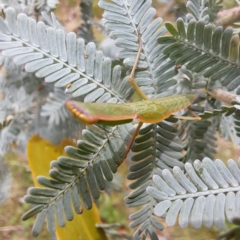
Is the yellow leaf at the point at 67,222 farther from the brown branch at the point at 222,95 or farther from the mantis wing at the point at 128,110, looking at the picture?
the brown branch at the point at 222,95

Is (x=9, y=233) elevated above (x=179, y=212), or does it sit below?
below

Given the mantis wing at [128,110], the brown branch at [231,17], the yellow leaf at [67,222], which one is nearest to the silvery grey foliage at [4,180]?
the yellow leaf at [67,222]

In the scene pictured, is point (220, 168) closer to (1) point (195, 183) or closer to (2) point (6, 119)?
(1) point (195, 183)

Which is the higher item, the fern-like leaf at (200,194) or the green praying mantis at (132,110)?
the green praying mantis at (132,110)

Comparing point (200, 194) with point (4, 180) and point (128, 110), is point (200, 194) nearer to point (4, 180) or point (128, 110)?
point (128, 110)

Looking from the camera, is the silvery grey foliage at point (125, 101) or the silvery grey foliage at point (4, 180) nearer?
the silvery grey foliage at point (125, 101)

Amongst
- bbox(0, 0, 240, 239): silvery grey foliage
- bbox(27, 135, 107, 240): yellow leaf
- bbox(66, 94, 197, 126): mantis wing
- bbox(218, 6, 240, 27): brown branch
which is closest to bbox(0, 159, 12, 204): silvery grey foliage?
bbox(27, 135, 107, 240): yellow leaf

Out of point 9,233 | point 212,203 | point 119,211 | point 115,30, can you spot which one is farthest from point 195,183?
point 9,233

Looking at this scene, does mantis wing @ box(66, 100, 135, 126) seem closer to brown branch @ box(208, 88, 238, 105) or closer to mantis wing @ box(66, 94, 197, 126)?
mantis wing @ box(66, 94, 197, 126)
